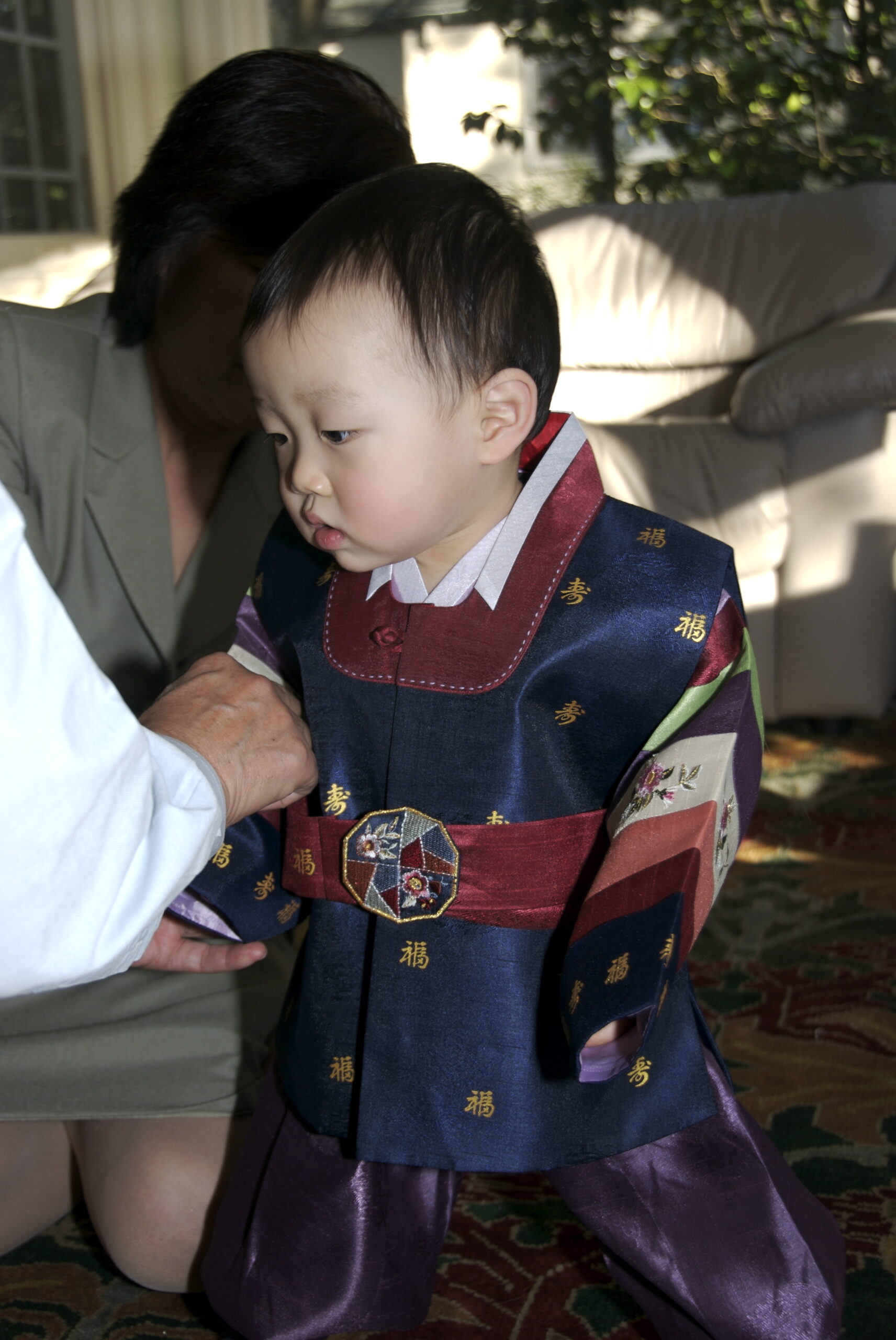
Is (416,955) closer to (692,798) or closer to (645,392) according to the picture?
(692,798)

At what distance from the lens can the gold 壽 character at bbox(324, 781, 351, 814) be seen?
0.93 metres

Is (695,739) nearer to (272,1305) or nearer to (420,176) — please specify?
(420,176)

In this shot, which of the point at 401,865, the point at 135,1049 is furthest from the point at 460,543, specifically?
the point at 135,1049

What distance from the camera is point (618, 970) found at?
0.78 m

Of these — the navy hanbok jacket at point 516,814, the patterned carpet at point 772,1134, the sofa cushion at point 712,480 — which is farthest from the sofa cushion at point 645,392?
the navy hanbok jacket at point 516,814

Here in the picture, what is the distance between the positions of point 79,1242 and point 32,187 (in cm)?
503

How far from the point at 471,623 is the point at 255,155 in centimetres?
55

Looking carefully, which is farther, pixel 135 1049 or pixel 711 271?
pixel 711 271

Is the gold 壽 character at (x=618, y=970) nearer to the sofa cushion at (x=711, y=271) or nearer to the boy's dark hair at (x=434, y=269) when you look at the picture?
the boy's dark hair at (x=434, y=269)

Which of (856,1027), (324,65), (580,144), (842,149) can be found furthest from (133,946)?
(580,144)

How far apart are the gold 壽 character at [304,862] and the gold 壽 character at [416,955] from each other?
10cm

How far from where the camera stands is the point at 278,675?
102 centimetres

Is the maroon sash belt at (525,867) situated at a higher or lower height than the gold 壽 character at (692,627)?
lower

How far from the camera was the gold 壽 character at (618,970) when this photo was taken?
0.78 metres
